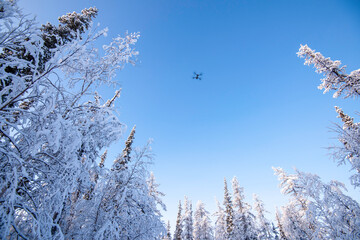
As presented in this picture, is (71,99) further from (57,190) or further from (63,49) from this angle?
(57,190)

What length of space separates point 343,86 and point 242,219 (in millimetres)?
21393

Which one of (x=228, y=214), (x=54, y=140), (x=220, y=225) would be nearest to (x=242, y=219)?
(x=228, y=214)

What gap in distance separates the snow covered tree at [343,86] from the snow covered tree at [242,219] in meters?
18.8

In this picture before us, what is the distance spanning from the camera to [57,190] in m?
3.33

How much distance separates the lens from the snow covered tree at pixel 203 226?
29.1 m

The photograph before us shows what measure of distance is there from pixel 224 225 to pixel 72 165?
3056 centimetres

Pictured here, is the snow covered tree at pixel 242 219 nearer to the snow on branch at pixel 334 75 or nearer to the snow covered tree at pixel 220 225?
the snow covered tree at pixel 220 225

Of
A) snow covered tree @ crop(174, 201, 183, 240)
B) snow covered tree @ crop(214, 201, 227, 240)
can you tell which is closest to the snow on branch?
snow covered tree @ crop(214, 201, 227, 240)

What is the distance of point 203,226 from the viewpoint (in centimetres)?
2975

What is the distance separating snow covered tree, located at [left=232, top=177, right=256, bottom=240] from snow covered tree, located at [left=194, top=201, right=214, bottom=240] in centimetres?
772

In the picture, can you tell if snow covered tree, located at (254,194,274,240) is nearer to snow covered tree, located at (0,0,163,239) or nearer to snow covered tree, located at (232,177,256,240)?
snow covered tree, located at (232,177,256,240)

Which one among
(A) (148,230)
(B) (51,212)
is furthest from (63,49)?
(A) (148,230)

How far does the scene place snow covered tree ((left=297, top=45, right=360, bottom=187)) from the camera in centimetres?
721

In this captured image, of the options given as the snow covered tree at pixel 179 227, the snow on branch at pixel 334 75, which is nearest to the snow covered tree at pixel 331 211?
the snow on branch at pixel 334 75
